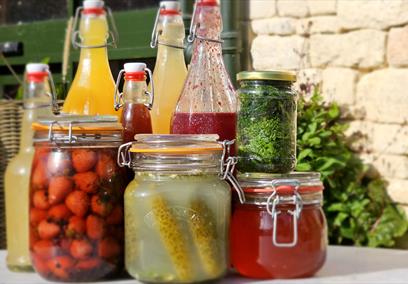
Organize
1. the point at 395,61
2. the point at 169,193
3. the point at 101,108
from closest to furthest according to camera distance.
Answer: the point at 169,193 < the point at 101,108 < the point at 395,61

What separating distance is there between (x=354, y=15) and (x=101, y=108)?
135 centimetres

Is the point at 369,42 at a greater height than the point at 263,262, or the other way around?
the point at 369,42

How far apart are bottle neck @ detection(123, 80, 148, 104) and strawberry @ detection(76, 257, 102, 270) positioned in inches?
9.6

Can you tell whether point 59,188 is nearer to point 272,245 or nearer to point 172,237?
point 172,237

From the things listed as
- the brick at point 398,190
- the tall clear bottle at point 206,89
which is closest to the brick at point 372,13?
the brick at point 398,190

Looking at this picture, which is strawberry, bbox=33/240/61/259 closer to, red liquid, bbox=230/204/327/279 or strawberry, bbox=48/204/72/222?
strawberry, bbox=48/204/72/222

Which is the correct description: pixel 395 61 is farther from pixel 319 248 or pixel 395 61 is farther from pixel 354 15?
pixel 319 248

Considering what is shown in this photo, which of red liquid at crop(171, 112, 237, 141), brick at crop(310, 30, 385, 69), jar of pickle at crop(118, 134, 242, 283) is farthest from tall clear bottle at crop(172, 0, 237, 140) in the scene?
brick at crop(310, 30, 385, 69)

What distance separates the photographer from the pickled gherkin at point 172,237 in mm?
1001

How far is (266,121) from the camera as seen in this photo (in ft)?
3.60

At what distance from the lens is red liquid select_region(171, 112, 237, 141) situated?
1142mm

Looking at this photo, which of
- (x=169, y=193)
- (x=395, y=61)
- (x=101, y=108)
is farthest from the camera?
(x=395, y=61)

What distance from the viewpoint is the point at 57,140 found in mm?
1034

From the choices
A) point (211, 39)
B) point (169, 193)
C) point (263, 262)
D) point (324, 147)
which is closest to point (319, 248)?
point (263, 262)
